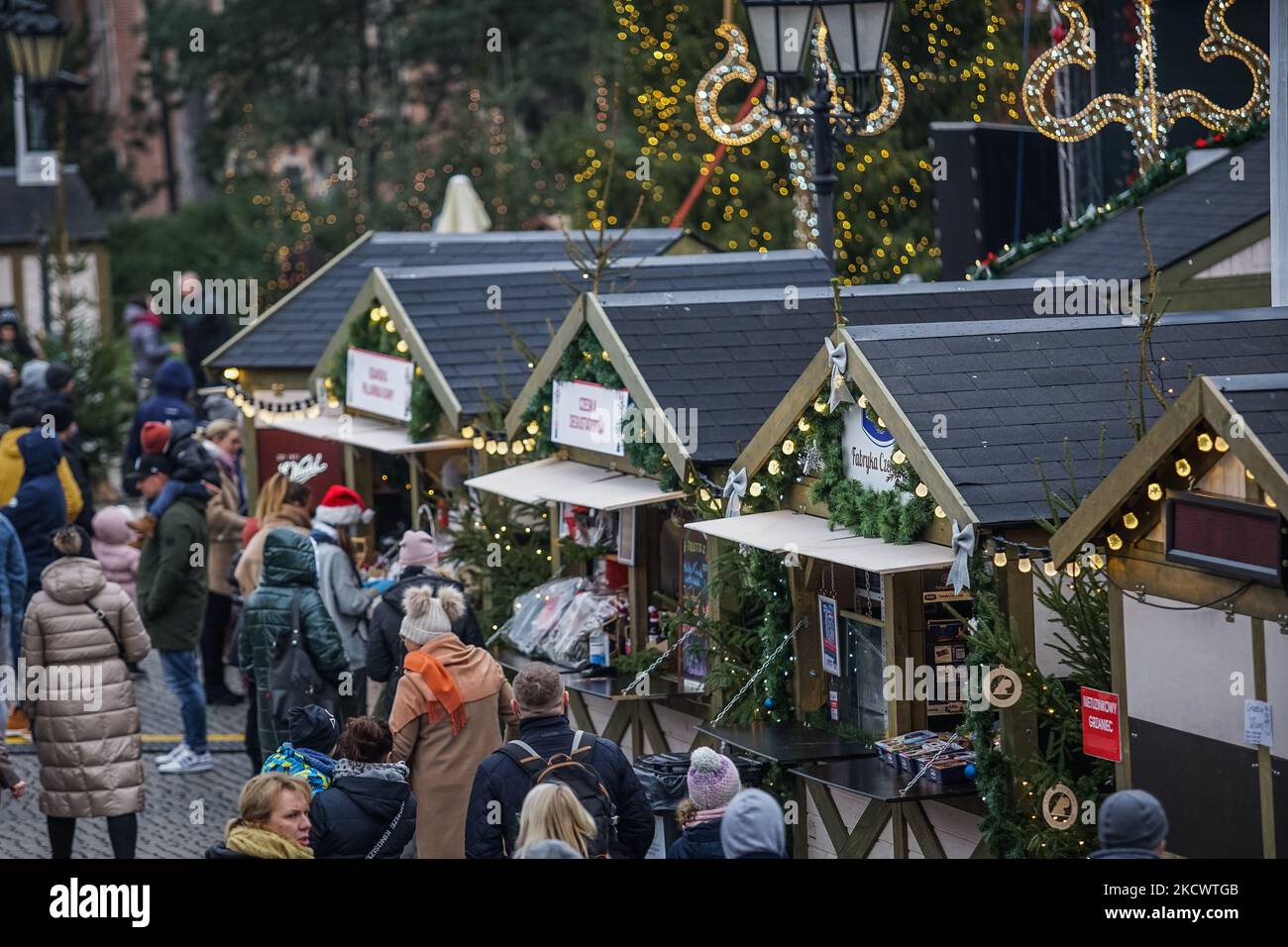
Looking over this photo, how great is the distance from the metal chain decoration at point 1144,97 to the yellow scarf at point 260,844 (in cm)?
842

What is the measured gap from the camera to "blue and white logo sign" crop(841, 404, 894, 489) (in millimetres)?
8398

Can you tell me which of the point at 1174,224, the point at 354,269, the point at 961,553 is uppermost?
the point at 1174,224

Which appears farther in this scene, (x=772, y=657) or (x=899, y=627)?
(x=772, y=657)

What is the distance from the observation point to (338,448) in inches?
597

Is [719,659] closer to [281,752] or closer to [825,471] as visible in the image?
[825,471]

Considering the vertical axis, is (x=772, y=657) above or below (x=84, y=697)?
above

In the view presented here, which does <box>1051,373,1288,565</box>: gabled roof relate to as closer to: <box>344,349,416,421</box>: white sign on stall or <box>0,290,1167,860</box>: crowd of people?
<box>0,290,1167,860</box>: crowd of people

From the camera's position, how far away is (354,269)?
16969 mm

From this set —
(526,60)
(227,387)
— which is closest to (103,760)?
(227,387)

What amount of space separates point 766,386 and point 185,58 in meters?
29.0

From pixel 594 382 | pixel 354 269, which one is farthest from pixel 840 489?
pixel 354 269

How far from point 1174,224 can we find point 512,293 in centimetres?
426

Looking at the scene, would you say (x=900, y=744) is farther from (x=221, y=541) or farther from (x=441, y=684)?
(x=221, y=541)
